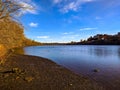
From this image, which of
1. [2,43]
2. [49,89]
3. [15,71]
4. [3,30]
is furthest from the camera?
[2,43]

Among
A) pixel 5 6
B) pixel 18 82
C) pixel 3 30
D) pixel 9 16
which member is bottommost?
pixel 18 82

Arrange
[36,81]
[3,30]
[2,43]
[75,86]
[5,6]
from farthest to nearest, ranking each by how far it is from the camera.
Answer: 1. [2,43]
2. [3,30]
3. [5,6]
4. [36,81]
5. [75,86]

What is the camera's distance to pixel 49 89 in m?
7.57

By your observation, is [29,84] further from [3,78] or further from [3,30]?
[3,30]

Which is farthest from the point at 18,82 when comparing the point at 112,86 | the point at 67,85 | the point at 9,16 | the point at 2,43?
the point at 2,43

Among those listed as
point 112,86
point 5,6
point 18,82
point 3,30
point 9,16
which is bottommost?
point 112,86

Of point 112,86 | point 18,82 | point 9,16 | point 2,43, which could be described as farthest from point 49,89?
point 2,43

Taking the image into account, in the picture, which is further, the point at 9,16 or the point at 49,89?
the point at 9,16

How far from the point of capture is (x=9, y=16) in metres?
15.3

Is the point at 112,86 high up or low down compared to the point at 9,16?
down

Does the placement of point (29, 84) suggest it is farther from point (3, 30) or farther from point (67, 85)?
point (3, 30)

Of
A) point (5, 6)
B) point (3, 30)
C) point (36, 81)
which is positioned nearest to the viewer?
point (36, 81)

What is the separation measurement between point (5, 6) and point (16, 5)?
1.15 meters

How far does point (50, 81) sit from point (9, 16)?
983 cm
